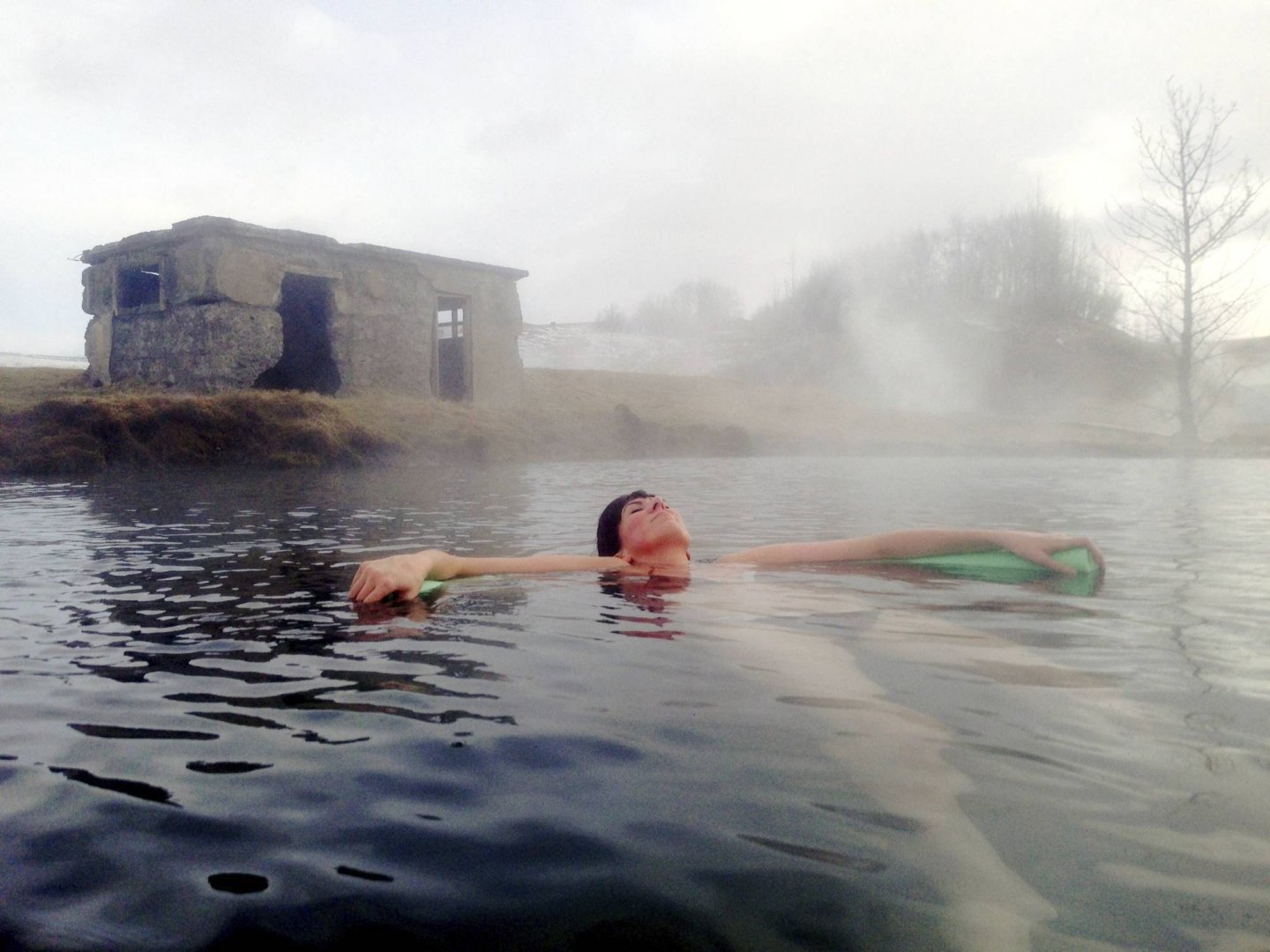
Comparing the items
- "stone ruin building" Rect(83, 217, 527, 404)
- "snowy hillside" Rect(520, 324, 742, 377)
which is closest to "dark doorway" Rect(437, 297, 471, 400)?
"stone ruin building" Rect(83, 217, 527, 404)

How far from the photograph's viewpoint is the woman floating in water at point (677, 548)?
4.78 metres

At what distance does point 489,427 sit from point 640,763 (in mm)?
16674

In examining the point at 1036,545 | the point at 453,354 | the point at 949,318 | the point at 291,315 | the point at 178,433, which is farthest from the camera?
the point at 949,318

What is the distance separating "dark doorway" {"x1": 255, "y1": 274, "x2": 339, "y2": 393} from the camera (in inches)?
733

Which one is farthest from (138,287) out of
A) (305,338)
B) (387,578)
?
(387,578)

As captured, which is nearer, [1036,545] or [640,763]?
[640,763]

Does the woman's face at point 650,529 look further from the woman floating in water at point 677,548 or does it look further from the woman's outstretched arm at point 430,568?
the woman's outstretched arm at point 430,568

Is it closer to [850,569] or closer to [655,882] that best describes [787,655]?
[655,882]

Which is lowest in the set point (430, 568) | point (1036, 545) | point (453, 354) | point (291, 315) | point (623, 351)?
point (430, 568)

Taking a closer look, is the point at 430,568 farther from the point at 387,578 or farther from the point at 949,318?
the point at 949,318

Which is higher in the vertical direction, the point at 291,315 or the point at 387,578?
the point at 291,315

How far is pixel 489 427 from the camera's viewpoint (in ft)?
60.9

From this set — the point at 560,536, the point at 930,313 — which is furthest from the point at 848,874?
the point at 930,313

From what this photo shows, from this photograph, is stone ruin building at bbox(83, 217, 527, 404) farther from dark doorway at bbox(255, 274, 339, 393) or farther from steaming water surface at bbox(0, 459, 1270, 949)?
steaming water surface at bbox(0, 459, 1270, 949)
